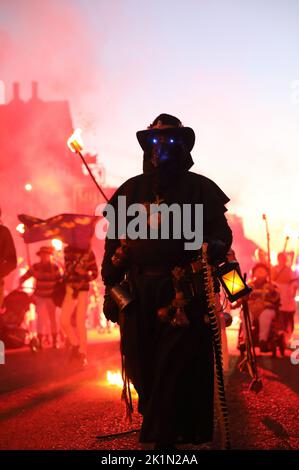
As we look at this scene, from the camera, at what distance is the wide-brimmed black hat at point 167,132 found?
4.63 meters

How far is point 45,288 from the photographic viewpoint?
13.9m

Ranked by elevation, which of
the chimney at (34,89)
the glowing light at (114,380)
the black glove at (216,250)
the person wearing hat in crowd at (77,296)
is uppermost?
the chimney at (34,89)

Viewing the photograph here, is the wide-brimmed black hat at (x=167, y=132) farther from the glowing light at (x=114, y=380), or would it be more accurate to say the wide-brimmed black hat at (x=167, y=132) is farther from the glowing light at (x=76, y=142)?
the glowing light at (x=76, y=142)

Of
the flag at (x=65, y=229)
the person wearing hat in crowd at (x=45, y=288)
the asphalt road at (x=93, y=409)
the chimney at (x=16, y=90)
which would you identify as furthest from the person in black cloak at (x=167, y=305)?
the chimney at (x=16, y=90)

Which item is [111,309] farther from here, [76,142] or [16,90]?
[16,90]

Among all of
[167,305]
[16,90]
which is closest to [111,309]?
[167,305]

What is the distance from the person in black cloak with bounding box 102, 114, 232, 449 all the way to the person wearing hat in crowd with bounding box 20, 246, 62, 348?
30.5ft

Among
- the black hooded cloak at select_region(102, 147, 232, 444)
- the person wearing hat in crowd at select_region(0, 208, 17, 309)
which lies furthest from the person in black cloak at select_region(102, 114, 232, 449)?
the person wearing hat in crowd at select_region(0, 208, 17, 309)

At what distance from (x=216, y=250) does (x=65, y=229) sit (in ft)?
30.0

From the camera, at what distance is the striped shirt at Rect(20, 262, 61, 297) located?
13.9 m

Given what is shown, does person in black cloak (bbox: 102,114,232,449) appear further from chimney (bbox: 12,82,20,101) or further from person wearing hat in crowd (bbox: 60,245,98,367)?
chimney (bbox: 12,82,20,101)

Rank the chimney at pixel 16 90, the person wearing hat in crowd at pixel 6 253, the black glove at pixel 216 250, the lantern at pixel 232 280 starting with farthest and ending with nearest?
the chimney at pixel 16 90
the person wearing hat in crowd at pixel 6 253
the lantern at pixel 232 280
the black glove at pixel 216 250

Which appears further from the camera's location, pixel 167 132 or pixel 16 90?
pixel 16 90

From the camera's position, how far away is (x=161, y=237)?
14.7 feet
